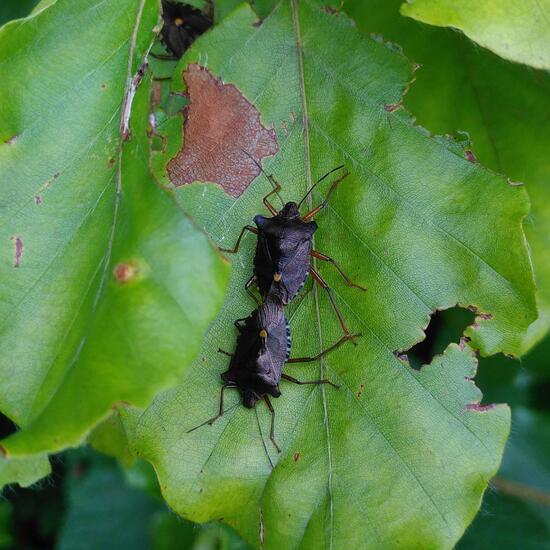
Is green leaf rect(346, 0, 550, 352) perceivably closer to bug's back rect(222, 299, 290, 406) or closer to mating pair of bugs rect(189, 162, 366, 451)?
mating pair of bugs rect(189, 162, 366, 451)

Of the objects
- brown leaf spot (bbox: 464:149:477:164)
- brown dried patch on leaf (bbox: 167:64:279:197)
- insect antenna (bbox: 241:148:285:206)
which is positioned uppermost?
brown dried patch on leaf (bbox: 167:64:279:197)

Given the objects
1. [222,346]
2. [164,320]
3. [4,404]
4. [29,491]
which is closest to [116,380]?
[164,320]

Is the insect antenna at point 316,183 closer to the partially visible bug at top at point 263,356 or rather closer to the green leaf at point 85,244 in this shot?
the partially visible bug at top at point 263,356

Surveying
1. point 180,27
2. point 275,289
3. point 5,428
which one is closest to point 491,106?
point 275,289

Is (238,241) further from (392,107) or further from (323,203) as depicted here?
(392,107)

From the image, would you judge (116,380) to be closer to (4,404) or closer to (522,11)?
(4,404)

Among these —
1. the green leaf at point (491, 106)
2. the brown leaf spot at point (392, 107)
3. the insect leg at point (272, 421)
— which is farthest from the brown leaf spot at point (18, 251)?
the green leaf at point (491, 106)

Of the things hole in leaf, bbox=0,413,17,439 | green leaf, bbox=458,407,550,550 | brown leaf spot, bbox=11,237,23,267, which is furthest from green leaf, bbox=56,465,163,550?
brown leaf spot, bbox=11,237,23,267
